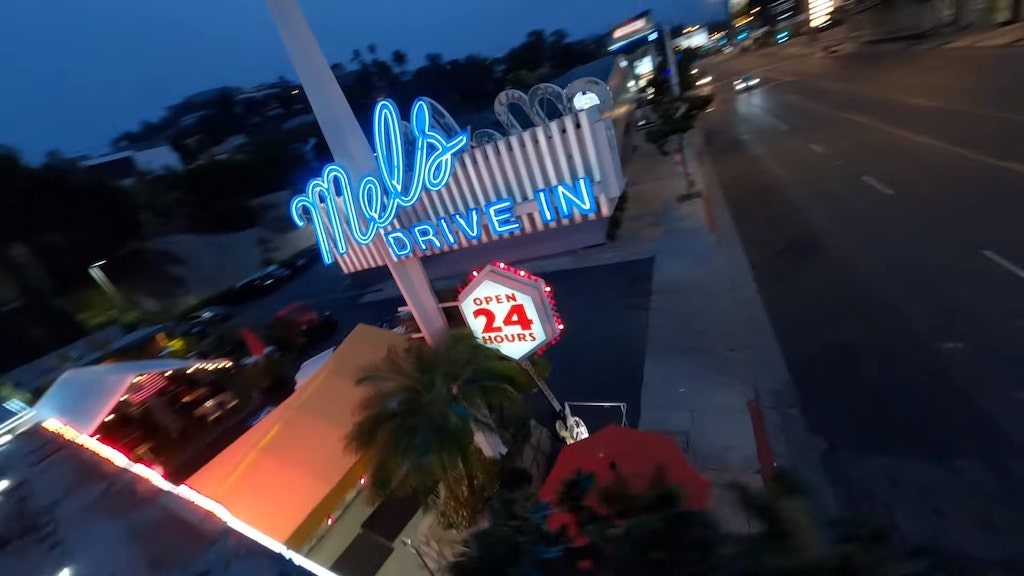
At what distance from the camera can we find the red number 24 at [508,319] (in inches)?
314

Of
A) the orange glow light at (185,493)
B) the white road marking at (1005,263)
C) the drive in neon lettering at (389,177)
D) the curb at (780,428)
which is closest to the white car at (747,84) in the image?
the curb at (780,428)

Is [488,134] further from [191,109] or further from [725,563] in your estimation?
[191,109]

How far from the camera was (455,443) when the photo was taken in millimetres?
6996

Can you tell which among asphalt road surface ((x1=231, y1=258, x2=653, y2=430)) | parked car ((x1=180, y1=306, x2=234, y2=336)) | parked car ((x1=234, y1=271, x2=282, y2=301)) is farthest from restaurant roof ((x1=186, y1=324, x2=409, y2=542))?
parked car ((x1=234, y1=271, x2=282, y2=301))

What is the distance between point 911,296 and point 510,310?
308 inches

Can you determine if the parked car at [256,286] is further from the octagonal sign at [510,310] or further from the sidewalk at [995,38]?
the sidewalk at [995,38]

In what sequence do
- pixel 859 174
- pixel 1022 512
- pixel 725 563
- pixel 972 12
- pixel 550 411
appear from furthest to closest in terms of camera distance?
1. pixel 972 12
2. pixel 859 174
3. pixel 550 411
4. pixel 1022 512
5. pixel 725 563

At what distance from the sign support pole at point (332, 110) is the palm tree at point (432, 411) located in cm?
96

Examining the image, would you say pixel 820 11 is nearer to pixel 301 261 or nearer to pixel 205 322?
pixel 301 261

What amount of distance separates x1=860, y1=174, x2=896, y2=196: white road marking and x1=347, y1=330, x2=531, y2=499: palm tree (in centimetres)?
1238

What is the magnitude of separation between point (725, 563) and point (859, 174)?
58.8 feet

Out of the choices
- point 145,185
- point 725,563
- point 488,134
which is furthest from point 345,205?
point 145,185

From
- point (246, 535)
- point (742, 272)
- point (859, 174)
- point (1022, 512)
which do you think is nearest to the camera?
point (246, 535)

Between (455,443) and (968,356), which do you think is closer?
(455,443)
